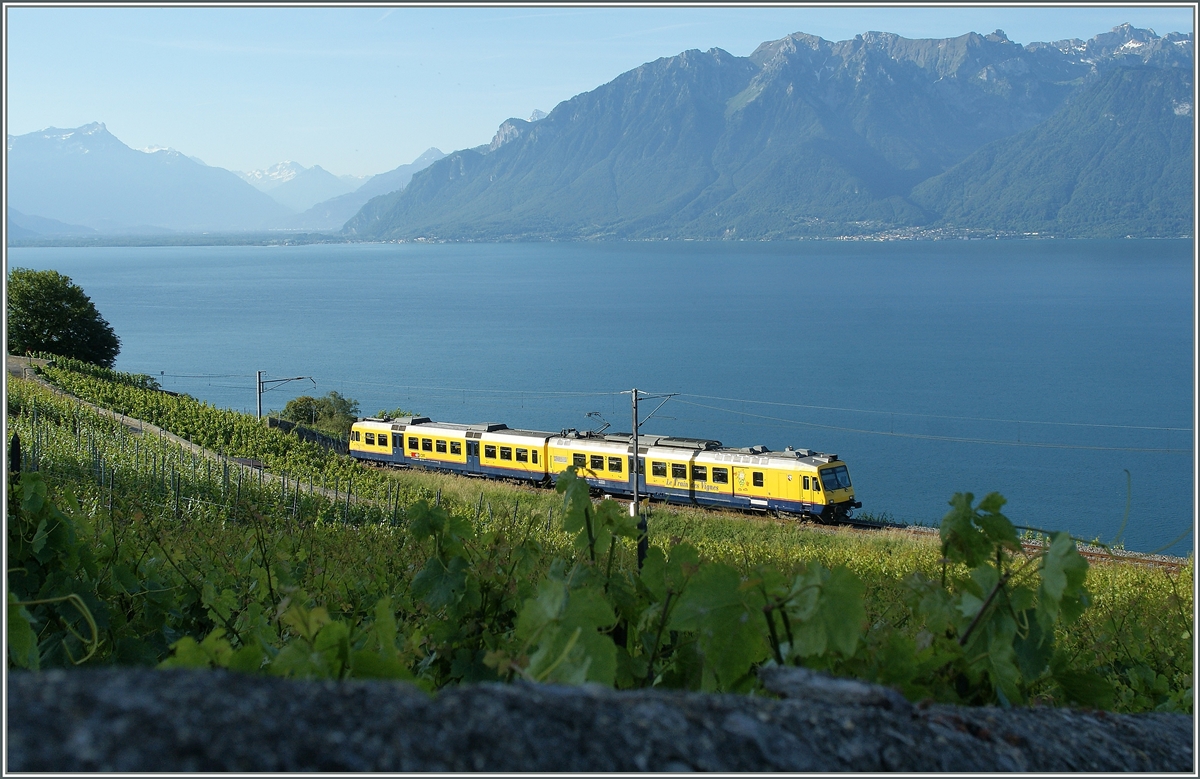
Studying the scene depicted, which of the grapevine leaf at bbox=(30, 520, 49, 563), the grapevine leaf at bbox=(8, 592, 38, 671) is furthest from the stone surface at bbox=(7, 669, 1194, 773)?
the grapevine leaf at bbox=(30, 520, 49, 563)

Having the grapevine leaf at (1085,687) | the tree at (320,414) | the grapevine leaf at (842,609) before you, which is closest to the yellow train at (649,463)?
the tree at (320,414)

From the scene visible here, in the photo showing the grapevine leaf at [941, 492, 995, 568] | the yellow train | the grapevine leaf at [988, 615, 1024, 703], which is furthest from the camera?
the yellow train

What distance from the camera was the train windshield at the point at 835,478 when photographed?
81.0ft

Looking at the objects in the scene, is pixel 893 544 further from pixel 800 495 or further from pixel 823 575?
pixel 823 575

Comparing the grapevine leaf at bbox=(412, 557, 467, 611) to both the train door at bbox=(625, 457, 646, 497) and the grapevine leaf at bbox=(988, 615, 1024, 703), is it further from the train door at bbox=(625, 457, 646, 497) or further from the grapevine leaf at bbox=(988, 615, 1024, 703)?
the train door at bbox=(625, 457, 646, 497)

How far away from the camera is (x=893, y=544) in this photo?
23703 mm

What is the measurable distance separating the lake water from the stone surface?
10.6 m

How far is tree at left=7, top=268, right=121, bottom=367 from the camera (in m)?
46.3

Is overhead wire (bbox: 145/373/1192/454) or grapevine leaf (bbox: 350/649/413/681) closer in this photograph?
grapevine leaf (bbox: 350/649/413/681)

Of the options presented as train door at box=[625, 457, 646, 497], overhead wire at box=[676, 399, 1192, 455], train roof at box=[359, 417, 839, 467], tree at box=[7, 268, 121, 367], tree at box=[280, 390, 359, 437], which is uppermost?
tree at box=[7, 268, 121, 367]

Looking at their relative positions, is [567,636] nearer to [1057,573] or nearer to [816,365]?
[1057,573]

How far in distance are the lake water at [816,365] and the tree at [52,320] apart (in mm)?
10193

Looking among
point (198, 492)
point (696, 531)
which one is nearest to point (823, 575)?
point (198, 492)

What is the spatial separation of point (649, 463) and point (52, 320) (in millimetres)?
36348
